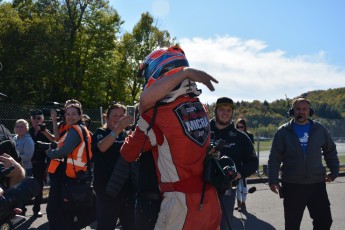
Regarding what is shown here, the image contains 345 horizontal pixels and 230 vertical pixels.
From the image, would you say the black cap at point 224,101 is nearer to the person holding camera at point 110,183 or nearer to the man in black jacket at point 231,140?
the man in black jacket at point 231,140

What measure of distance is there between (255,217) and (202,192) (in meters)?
6.24

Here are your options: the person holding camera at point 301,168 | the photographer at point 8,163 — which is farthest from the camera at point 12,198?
the person holding camera at point 301,168

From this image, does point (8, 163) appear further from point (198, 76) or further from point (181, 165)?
point (198, 76)

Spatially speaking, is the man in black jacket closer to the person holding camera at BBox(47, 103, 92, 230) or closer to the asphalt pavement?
the asphalt pavement

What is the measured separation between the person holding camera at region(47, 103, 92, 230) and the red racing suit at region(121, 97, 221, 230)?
257 cm

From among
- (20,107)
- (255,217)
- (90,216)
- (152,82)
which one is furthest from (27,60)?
(152,82)

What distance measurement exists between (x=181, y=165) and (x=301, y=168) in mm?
3176

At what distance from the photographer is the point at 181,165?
112 inches

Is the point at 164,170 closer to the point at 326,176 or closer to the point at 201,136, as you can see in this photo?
the point at 201,136

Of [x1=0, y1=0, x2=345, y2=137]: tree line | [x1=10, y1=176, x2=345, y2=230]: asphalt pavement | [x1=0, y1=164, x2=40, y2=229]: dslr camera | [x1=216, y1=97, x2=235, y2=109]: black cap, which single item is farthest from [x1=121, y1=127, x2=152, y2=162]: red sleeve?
[x1=0, y1=0, x2=345, y2=137]: tree line

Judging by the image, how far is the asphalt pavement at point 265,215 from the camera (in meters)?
7.89

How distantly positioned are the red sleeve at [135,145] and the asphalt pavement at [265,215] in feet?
11.1

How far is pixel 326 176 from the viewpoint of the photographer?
5.77 metres

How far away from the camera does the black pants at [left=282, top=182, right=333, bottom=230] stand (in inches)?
218
